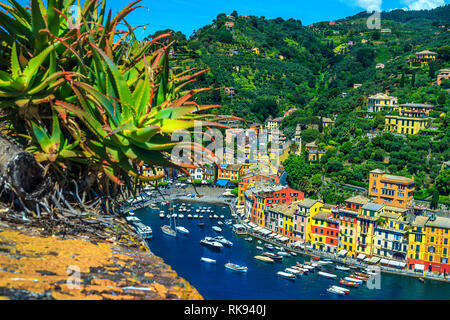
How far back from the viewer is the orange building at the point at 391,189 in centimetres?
2942

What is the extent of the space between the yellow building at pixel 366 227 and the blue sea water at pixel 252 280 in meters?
2.12

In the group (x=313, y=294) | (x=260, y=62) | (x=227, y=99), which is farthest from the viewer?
(x=260, y=62)

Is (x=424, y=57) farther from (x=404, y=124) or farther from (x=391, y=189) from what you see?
(x=391, y=189)

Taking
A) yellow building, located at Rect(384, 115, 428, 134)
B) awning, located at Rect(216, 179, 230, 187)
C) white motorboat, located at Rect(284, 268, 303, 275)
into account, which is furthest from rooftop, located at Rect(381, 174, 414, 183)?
awning, located at Rect(216, 179, 230, 187)

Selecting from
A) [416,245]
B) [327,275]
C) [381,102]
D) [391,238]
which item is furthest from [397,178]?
[381,102]

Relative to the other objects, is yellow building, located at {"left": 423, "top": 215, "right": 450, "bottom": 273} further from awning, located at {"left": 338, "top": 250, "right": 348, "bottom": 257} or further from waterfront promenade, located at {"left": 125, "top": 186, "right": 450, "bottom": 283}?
awning, located at {"left": 338, "top": 250, "right": 348, "bottom": 257}

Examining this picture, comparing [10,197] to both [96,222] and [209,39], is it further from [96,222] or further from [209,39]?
[209,39]

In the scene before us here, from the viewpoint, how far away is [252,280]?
77.2 feet

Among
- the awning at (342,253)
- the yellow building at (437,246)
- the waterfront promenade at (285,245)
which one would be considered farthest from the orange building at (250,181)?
the yellow building at (437,246)

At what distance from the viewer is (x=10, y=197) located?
1625 mm
